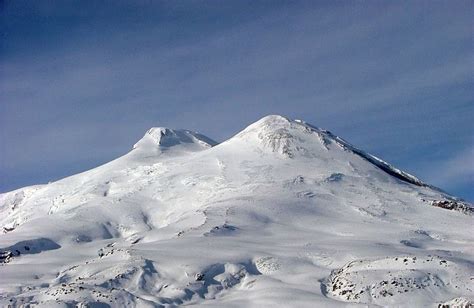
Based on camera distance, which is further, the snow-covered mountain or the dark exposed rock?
the dark exposed rock

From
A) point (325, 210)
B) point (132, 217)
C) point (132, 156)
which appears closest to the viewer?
point (325, 210)

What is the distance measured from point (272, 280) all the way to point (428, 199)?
44.2 m

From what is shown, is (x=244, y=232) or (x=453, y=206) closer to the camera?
(x=244, y=232)

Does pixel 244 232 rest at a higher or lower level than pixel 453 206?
lower

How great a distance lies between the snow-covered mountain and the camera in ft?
152

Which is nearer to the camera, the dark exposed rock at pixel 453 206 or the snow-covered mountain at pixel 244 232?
the snow-covered mountain at pixel 244 232

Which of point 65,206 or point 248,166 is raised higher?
point 248,166

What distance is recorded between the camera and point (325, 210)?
77.8 m

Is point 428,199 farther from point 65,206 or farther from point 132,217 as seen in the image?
point 65,206

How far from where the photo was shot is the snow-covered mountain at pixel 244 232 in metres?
46.3

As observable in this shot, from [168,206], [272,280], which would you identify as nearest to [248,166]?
[168,206]

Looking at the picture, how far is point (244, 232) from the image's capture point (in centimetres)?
6650

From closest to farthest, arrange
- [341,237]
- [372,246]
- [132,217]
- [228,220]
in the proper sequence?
1. [372,246]
2. [341,237]
3. [228,220]
4. [132,217]

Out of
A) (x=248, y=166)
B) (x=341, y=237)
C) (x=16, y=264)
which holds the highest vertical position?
(x=248, y=166)
